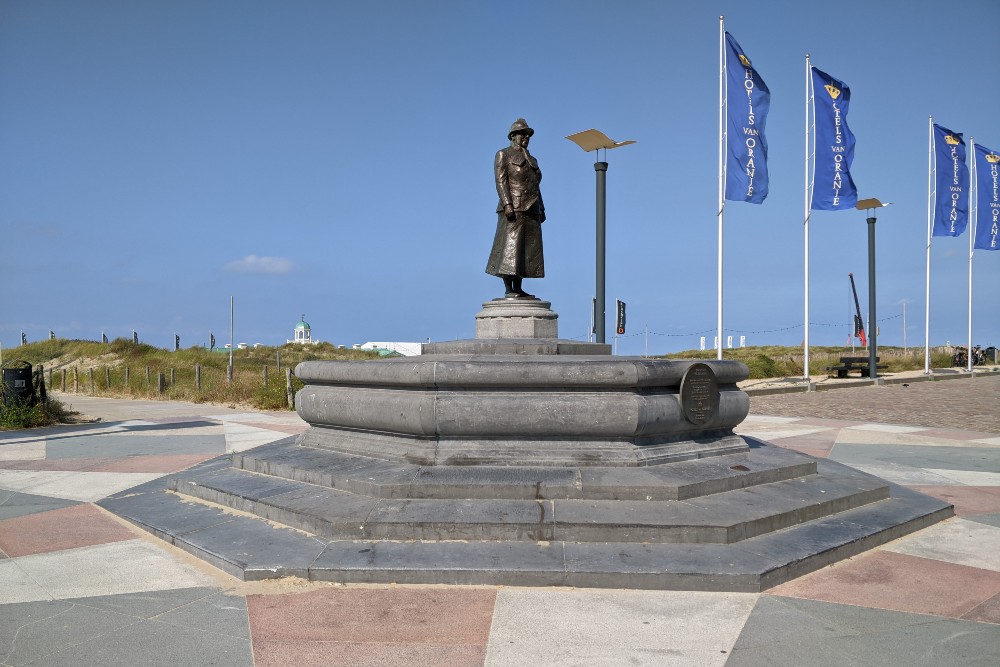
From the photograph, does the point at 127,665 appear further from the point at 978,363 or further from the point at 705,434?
the point at 978,363

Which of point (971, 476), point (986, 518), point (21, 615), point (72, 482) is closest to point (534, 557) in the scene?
point (21, 615)

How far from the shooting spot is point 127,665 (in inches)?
128

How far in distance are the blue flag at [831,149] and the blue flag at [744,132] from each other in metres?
4.11

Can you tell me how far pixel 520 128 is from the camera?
8.08 m

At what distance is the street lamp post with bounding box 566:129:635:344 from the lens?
15.3 m

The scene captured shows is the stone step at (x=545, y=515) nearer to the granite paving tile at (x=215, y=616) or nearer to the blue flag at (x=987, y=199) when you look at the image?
the granite paving tile at (x=215, y=616)

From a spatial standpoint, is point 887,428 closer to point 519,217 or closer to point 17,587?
point 519,217

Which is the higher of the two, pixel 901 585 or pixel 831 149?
pixel 831 149

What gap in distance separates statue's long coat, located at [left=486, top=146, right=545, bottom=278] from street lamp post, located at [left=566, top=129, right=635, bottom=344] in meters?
7.16

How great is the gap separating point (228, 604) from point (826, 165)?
21229mm

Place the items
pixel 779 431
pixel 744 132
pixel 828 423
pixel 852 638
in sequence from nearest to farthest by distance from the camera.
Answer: pixel 852 638 → pixel 779 431 → pixel 828 423 → pixel 744 132

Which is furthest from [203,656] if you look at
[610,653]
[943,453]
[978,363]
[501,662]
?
[978,363]

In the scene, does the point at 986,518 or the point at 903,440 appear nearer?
the point at 986,518

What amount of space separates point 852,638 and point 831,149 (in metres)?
20.3
